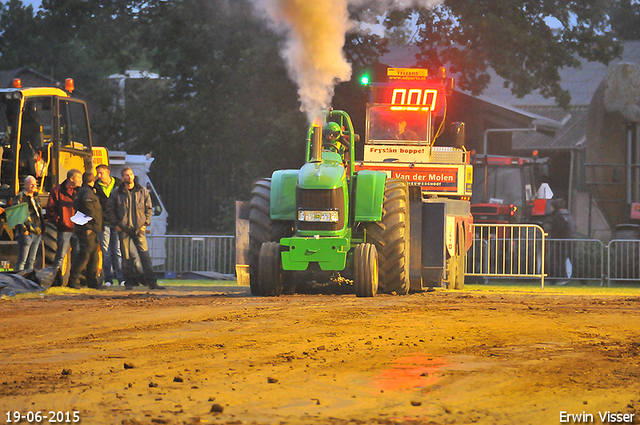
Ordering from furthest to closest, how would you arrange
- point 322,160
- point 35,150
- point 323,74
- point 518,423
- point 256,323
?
1. point 323,74
2. point 35,150
3. point 322,160
4. point 256,323
5. point 518,423

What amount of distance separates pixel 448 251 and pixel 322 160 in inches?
123

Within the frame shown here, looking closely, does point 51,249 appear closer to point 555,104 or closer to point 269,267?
point 269,267

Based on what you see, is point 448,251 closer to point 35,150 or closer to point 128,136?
point 35,150

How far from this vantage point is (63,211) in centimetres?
1399

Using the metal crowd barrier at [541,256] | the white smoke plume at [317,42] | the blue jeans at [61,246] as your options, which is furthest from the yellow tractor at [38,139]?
the metal crowd barrier at [541,256]

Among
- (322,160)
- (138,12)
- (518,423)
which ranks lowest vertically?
(518,423)

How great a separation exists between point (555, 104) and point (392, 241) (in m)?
29.2

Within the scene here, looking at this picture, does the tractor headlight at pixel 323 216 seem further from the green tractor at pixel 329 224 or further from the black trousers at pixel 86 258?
the black trousers at pixel 86 258

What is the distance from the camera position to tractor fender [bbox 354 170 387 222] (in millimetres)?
12125

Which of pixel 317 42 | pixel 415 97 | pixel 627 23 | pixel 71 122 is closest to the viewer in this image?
pixel 71 122

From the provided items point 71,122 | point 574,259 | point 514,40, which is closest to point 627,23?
point 514,40

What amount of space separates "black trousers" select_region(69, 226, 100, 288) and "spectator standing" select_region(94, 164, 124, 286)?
0.34 metres

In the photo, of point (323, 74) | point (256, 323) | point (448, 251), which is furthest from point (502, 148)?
point (256, 323)

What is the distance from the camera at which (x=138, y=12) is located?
82.2 feet
